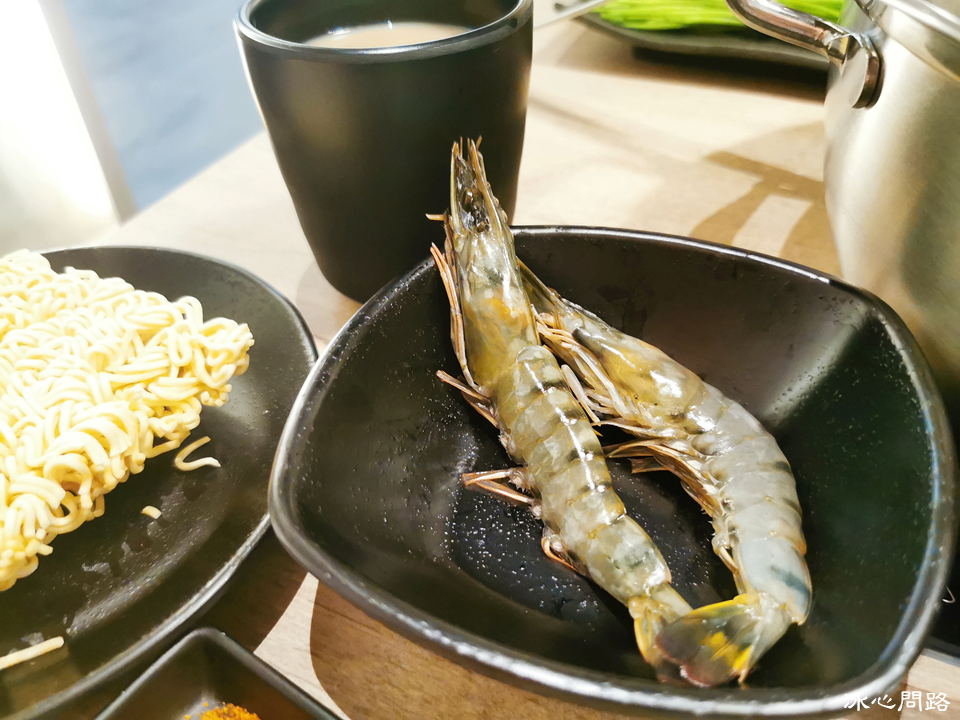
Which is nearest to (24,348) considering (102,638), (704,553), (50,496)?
(50,496)

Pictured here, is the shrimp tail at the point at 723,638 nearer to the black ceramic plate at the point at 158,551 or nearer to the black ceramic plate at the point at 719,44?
the black ceramic plate at the point at 158,551

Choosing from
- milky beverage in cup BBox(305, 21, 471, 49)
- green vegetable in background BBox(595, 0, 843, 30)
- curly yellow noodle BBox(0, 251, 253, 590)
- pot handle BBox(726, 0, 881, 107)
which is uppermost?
milky beverage in cup BBox(305, 21, 471, 49)

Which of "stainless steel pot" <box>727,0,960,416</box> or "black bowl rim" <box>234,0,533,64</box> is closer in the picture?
"stainless steel pot" <box>727,0,960,416</box>

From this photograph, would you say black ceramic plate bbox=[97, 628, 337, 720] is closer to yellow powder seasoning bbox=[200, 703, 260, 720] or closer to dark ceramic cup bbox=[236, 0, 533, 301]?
yellow powder seasoning bbox=[200, 703, 260, 720]

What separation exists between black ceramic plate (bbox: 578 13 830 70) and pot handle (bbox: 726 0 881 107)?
76cm

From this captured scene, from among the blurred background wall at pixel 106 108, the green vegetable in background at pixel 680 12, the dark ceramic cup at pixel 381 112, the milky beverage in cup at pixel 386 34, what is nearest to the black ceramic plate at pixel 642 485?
the dark ceramic cup at pixel 381 112

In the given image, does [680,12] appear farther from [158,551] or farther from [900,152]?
[158,551]

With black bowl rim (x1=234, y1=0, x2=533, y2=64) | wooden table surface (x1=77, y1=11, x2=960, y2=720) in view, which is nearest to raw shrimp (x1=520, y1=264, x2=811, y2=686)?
wooden table surface (x1=77, y1=11, x2=960, y2=720)

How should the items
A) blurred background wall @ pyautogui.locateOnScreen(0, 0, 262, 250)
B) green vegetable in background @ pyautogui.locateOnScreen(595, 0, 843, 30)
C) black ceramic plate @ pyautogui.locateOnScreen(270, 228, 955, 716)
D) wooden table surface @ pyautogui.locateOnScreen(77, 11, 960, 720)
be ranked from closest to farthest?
1. black ceramic plate @ pyautogui.locateOnScreen(270, 228, 955, 716)
2. wooden table surface @ pyautogui.locateOnScreen(77, 11, 960, 720)
3. green vegetable in background @ pyautogui.locateOnScreen(595, 0, 843, 30)
4. blurred background wall @ pyautogui.locateOnScreen(0, 0, 262, 250)

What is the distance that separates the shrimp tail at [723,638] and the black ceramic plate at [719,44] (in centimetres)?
117

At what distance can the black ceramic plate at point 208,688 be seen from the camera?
50cm

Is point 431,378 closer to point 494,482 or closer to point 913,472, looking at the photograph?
point 494,482

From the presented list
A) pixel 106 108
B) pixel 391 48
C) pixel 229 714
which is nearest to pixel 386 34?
pixel 391 48

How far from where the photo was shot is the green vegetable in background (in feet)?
4.17
